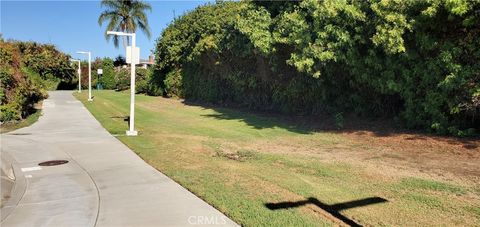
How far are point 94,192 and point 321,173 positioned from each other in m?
3.89

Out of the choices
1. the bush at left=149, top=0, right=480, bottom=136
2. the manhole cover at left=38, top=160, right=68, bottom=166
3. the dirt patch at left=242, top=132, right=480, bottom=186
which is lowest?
the manhole cover at left=38, top=160, right=68, bottom=166

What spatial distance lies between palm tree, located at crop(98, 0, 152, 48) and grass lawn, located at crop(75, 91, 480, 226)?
33.9m

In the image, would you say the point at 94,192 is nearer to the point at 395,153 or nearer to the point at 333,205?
the point at 333,205

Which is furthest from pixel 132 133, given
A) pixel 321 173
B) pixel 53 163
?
pixel 321 173

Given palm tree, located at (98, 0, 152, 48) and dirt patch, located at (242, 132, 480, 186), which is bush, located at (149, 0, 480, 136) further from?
palm tree, located at (98, 0, 152, 48)

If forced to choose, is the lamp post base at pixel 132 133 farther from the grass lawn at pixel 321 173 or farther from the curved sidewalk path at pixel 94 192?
the curved sidewalk path at pixel 94 192

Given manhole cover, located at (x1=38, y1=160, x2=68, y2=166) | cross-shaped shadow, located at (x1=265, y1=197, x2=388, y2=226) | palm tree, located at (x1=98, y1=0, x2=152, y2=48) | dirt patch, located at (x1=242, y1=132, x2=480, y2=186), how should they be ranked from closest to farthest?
cross-shaped shadow, located at (x1=265, y1=197, x2=388, y2=226), dirt patch, located at (x1=242, y1=132, x2=480, y2=186), manhole cover, located at (x1=38, y1=160, x2=68, y2=166), palm tree, located at (x1=98, y1=0, x2=152, y2=48)

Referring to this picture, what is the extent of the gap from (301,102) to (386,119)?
13.6ft

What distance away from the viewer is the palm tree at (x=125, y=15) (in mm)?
44188

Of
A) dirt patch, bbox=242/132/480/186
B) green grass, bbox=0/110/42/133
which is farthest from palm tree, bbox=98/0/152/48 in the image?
dirt patch, bbox=242/132/480/186

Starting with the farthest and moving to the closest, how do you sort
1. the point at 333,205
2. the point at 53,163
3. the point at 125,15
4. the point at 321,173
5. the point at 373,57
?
1. the point at 125,15
2. the point at 373,57
3. the point at 53,163
4. the point at 321,173
5. the point at 333,205

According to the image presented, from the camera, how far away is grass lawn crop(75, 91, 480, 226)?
536cm

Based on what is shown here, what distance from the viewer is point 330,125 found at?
45.5ft

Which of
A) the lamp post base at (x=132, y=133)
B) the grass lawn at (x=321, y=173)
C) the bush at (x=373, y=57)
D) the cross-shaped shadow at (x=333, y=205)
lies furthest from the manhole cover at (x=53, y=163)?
the bush at (x=373, y=57)
